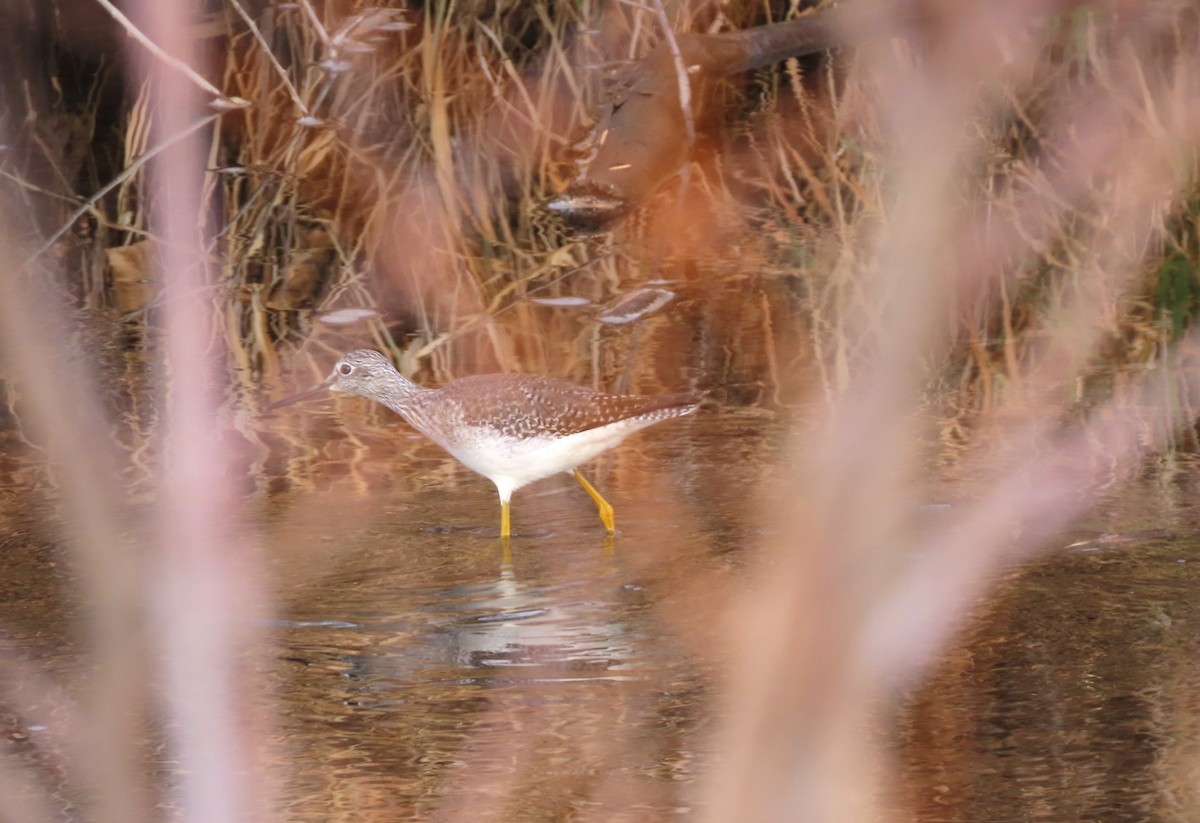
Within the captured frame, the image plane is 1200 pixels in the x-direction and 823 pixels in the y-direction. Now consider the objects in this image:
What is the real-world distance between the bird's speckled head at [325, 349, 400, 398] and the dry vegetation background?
0.49 metres

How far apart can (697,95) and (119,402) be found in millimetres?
4484

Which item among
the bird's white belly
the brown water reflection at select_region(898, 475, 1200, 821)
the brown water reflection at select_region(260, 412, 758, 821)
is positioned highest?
the bird's white belly

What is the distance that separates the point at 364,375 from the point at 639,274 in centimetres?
222

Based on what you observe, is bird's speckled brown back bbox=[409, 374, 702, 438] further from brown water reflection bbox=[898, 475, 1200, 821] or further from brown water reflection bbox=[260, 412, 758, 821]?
brown water reflection bbox=[898, 475, 1200, 821]

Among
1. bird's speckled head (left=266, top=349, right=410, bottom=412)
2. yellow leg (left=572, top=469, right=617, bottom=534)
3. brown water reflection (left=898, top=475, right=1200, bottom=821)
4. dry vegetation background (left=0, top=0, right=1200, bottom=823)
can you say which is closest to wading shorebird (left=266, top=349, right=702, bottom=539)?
yellow leg (left=572, top=469, right=617, bottom=534)

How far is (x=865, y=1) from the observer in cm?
99

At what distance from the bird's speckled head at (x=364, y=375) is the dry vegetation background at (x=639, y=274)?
49cm

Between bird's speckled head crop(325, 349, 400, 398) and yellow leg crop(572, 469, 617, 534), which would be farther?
bird's speckled head crop(325, 349, 400, 398)

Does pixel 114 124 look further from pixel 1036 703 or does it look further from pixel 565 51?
pixel 1036 703

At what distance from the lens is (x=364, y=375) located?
624 cm

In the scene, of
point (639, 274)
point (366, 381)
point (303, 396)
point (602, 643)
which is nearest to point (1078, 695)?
point (602, 643)

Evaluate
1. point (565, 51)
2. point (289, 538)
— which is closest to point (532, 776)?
point (289, 538)

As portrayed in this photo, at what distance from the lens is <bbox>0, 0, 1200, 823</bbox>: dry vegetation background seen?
0.89 m

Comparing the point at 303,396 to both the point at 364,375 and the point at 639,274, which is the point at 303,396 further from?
the point at 639,274
